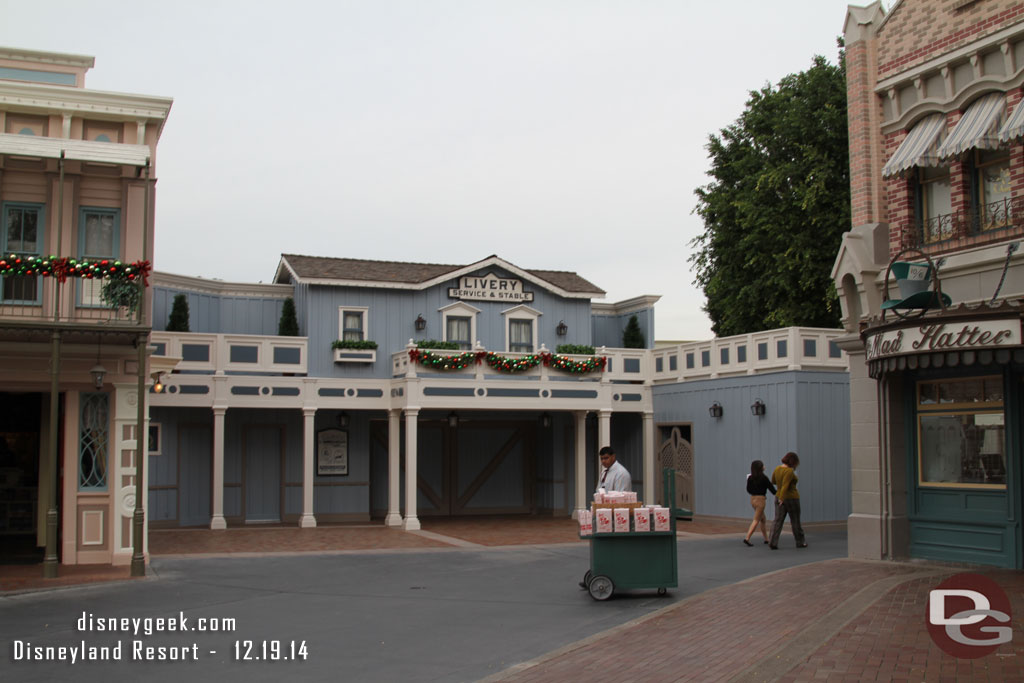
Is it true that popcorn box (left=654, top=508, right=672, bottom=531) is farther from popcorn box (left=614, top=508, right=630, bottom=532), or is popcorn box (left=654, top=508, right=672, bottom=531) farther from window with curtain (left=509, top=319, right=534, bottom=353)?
window with curtain (left=509, top=319, right=534, bottom=353)

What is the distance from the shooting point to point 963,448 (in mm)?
13492

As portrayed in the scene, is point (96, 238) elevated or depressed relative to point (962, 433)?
elevated

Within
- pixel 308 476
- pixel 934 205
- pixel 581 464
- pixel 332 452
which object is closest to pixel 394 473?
pixel 308 476

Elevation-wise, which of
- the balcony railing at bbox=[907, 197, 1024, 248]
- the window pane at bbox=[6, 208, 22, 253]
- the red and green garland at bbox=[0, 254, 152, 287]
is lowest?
the red and green garland at bbox=[0, 254, 152, 287]

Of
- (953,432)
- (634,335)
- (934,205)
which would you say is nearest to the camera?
(953,432)

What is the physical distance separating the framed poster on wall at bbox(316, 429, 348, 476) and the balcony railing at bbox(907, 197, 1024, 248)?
15.5 metres

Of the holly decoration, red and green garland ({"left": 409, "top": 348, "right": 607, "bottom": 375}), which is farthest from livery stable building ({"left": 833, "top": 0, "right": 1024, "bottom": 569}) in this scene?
the holly decoration

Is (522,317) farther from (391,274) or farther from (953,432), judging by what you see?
(953,432)

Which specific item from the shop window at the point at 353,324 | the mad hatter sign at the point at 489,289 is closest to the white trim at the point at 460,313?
the mad hatter sign at the point at 489,289

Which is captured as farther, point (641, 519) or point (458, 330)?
point (458, 330)

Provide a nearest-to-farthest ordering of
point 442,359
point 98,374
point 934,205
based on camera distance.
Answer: point 934,205 < point 98,374 < point 442,359

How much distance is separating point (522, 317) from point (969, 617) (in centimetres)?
1777

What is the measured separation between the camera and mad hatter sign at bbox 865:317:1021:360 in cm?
1170

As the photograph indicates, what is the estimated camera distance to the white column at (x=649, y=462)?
25.6m
